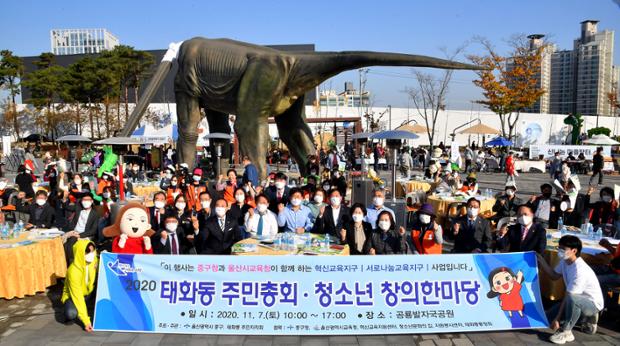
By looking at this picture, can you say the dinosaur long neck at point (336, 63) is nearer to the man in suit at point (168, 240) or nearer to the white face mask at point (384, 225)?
the white face mask at point (384, 225)

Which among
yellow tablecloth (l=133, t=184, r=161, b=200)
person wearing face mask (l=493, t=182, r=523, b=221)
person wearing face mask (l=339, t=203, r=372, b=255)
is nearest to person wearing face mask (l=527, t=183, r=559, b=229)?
person wearing face mask (l=493, t=182, r=523, b=221)

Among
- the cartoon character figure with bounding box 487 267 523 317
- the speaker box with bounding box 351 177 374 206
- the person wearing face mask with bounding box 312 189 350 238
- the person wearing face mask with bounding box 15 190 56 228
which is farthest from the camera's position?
the speaker box with bounding box 351 177 374 206

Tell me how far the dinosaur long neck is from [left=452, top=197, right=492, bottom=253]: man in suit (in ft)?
14.0

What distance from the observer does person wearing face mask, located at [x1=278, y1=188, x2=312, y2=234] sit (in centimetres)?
671

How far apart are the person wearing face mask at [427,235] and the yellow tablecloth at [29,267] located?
4.71 meters

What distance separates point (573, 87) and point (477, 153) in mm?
67912

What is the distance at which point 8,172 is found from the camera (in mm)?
23234

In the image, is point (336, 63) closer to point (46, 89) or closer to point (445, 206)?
point (445, 206)

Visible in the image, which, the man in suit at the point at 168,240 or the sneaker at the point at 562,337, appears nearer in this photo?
the sneaker at the point at 562,337

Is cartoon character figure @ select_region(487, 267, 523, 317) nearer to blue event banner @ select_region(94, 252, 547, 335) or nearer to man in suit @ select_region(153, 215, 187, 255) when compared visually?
blue event banner @ select_region(94, 252, 547, 335)

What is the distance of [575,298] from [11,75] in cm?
4219

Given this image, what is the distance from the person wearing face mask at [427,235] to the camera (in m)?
5.71

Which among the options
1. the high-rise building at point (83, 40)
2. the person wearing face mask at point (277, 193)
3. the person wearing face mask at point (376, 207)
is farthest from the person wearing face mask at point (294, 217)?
the high-rise building at point (83, 40)

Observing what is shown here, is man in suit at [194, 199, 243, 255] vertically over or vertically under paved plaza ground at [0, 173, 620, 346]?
over
